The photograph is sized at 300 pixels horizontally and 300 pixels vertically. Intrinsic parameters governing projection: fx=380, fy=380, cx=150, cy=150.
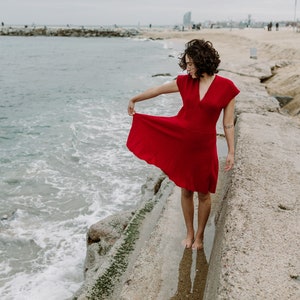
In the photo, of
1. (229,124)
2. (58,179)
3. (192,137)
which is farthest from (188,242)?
(58,179)

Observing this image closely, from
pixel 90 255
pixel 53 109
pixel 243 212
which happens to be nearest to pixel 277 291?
pixel 243 212

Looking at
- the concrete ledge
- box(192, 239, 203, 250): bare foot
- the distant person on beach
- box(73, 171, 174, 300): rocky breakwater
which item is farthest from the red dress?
box(73, 171, 174, 300): rocky breakwater

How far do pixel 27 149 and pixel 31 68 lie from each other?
20.8 m

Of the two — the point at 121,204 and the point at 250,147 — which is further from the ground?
the point at 250,147

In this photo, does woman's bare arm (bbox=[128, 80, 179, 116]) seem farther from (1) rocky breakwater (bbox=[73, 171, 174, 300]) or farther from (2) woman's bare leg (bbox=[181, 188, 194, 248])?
(1) rocky breakwater (bbox=[73, 171, 174, 300])

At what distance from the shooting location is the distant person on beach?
2.96m

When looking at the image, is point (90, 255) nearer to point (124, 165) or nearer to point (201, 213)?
point (201, 213)

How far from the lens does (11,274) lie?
469 cm

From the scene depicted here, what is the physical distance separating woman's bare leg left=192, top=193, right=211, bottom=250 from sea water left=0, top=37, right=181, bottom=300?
1733 mm

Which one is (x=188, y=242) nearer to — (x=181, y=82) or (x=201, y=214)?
(x=201, y=214)

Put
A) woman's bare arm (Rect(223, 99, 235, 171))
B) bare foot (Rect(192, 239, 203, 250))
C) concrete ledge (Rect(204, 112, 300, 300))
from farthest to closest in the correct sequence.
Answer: bare foot (Rect(192, 239, 203, 250))
woman's bare arm (Rect(223, 99, 235, 171))
concrete ledge (Rect(204, 112, 300, 300))

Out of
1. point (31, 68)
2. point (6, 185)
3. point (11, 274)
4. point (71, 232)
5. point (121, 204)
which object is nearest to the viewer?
point (11, 274)

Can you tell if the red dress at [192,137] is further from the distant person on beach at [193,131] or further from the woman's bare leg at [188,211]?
the woman's bare leg at [188,211]

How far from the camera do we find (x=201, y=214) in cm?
342
